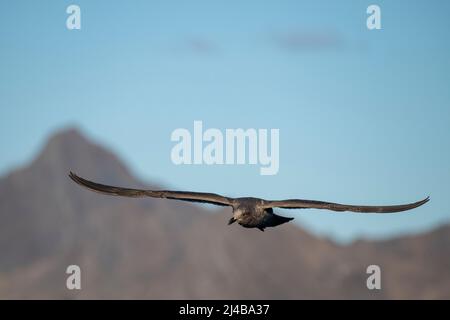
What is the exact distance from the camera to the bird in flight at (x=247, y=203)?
39.2 metres

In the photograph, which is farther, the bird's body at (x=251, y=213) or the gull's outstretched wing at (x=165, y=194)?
the gull's outstretched wing at (x=165, y=194)

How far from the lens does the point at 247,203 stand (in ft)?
129

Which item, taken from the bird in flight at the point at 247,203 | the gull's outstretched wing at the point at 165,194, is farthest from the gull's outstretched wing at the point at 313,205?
the gull's outstretched wing at the point at 165,194

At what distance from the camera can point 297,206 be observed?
39.3 metres

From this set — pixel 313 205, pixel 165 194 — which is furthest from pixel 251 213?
pixel 165 194

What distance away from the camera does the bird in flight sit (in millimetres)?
39250

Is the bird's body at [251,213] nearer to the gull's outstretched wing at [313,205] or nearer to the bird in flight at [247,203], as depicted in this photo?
the bird in flight at [247,203]

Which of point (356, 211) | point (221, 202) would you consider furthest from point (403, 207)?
point (221, 202)

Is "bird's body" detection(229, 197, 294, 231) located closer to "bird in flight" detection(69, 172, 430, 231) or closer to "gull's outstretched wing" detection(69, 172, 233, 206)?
"bird in flight" detection(69, 172, 430, 231)
